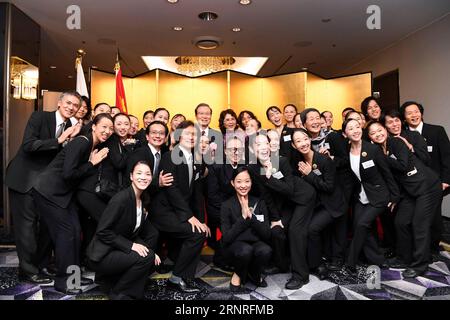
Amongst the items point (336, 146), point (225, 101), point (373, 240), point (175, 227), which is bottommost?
point (373, 240)

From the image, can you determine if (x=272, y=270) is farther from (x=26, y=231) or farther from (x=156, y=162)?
(x=26, y=231)

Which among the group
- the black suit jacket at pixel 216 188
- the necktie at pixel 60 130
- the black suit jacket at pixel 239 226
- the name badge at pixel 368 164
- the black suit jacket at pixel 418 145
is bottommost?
the black suit jacket at pixel 239 226

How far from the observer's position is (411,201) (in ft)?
9.82

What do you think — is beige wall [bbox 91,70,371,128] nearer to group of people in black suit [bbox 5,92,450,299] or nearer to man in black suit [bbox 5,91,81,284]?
group of people in black suit [bbox 5,92,450,299]

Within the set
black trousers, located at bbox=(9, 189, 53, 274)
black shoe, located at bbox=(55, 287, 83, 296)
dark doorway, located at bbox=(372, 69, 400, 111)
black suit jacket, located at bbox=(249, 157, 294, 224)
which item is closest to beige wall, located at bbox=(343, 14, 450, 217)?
dark doorway, located at bbox=(372, 69, 400, 111)

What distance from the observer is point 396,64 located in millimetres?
6207

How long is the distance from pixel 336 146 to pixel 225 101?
3.42 m

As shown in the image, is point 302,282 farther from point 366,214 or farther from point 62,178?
point 62,178

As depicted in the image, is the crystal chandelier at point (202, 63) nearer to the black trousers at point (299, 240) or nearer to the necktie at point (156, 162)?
the necktie at point (156, 162)

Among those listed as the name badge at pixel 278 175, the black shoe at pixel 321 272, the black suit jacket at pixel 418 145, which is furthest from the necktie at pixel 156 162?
the black suit jacket at pixel 418 145

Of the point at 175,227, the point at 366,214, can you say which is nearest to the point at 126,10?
the point at 175,227

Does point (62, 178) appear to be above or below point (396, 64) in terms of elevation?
below

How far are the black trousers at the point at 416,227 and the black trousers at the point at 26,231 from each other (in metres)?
3.11

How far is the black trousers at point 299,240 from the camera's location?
2.66 metres
